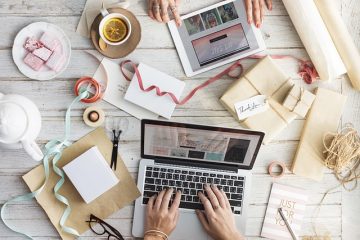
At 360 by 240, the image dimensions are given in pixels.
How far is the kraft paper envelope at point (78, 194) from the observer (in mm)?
1259

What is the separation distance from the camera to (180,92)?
128 cm

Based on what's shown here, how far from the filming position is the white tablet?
1.27 metres

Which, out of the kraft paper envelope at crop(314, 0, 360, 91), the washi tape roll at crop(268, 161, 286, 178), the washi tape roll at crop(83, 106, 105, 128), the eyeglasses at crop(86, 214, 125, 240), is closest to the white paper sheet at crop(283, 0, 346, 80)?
the kraft paper envelope at crop(314, 0, 360, 91)

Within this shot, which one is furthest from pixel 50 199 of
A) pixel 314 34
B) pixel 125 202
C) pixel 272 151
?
pixel 314 34

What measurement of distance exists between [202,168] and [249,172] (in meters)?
0.13

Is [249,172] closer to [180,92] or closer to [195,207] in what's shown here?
[195,207]

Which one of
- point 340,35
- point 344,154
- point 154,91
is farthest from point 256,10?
point 344,154

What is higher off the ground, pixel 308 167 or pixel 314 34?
pixel 314 34

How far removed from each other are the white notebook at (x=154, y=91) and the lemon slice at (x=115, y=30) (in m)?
0.10

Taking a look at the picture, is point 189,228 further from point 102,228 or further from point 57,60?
point 57,60

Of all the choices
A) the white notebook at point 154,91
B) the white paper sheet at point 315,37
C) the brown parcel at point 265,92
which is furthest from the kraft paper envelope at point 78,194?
the white paper sheet at point 315,37

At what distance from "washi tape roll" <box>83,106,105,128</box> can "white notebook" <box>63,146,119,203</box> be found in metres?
0.07

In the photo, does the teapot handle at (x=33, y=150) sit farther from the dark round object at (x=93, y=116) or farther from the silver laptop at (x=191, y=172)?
the silver laptop at (x=191, y=172)

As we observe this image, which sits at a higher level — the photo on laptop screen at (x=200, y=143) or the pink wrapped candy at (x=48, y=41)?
the pink wrapped candy at (x=48, y=41)
